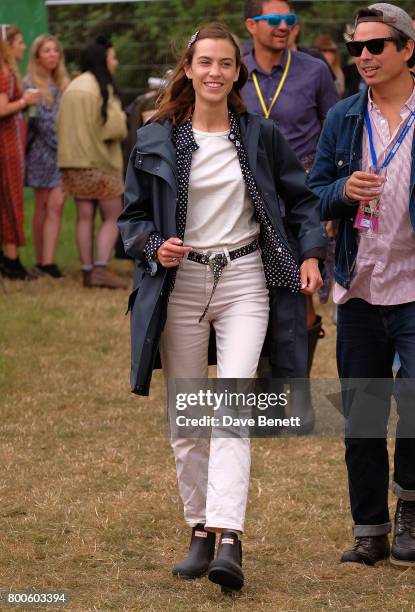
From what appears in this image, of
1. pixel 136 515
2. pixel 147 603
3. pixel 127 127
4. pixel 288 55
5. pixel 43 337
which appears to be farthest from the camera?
pixel 127 127

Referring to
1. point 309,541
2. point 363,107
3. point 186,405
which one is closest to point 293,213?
point 363,107

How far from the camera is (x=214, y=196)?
16.2 feet

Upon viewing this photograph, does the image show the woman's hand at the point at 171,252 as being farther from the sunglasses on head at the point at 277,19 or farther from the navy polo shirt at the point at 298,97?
the sunglasses on head at the point at 277,19

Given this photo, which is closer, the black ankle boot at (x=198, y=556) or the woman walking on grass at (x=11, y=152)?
the black ankle boot at (x=198, y=556)

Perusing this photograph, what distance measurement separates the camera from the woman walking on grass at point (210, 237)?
4.82 metres

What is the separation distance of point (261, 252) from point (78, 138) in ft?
24.7

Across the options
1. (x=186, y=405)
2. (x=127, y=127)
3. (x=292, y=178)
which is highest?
(x=292, y=178)

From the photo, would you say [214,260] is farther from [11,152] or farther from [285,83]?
[11,152]

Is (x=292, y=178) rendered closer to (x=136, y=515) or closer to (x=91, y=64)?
(x=136, y=515)

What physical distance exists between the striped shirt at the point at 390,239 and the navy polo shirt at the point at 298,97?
2494 mm

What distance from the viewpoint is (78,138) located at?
12320 mm

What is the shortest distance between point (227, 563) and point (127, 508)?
1.55 meters

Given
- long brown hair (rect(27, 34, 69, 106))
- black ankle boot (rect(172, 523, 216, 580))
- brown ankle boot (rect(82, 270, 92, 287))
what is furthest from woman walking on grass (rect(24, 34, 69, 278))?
black ankle boot (rect(172, 523, 216, 580))

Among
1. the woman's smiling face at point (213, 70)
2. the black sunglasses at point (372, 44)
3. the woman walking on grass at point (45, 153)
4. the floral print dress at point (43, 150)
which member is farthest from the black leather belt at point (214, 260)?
the floral print dress at point (43, 150)
